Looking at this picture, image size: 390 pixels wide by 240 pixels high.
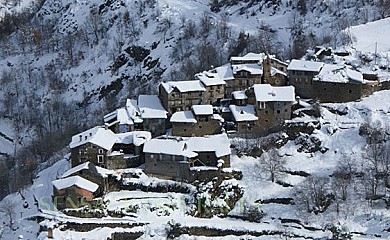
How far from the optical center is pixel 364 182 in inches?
2415

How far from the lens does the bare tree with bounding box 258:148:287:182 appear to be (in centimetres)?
6366

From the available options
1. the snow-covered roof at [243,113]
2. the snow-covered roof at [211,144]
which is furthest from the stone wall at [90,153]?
the snow-covered roof at [243,113]

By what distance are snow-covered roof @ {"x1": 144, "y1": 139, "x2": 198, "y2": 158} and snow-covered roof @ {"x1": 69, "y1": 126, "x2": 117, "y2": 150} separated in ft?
12.1

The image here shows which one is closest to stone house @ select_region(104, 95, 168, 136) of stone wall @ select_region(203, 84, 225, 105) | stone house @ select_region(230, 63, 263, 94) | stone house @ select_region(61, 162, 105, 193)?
stone wall @ select_region(203, 84, 225, 105)

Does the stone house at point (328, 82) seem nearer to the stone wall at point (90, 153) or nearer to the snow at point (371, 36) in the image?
the snow at point (371, 36)

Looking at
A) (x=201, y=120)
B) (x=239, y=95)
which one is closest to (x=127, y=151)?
(x=201, y=120)

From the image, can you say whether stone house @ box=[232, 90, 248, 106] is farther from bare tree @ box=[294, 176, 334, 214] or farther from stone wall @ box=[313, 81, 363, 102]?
bare tree @ box=[294, 176, 334, 214]

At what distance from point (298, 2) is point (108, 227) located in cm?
6328

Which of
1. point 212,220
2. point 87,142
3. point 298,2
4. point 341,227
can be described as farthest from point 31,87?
point 341,227

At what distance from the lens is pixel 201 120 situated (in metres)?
68.8

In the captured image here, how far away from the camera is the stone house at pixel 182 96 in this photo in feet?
234

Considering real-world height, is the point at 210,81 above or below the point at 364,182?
above

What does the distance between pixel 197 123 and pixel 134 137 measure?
657cm

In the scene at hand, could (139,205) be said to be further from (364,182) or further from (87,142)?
(364,182)
